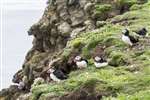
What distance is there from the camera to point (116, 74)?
1659cm

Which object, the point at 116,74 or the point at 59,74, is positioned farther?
the point at 59,74

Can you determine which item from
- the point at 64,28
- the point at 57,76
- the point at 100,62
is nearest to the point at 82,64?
the point at 100,62

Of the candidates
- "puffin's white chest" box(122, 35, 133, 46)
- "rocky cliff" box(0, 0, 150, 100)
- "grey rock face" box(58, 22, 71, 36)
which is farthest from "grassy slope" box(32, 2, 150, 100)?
"grey rock face" box(58, 22, 71, 36)

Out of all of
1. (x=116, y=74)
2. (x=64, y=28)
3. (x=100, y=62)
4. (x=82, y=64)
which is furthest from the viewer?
(x=64, y=28)

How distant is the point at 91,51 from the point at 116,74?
3828mm

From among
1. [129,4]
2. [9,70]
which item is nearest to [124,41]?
[129,4]

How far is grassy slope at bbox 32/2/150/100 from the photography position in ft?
49.2

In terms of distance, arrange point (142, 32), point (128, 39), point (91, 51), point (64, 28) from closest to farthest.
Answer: point (128, 39) < point (91, 51) < point (142, 32) < point (64, 28)

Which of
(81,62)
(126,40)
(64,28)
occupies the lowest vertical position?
(64,28)

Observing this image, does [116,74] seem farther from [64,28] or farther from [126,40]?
[64,28]

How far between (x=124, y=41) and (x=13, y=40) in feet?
162

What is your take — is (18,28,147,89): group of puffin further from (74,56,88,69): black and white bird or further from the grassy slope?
the grassy slope

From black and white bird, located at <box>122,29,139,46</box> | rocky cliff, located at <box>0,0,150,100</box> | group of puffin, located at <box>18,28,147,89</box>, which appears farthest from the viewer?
black and white bird, located at <box>122,29,139,46</box>

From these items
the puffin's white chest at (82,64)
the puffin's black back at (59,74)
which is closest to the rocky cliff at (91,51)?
the puffin's white chest at (82,64)
